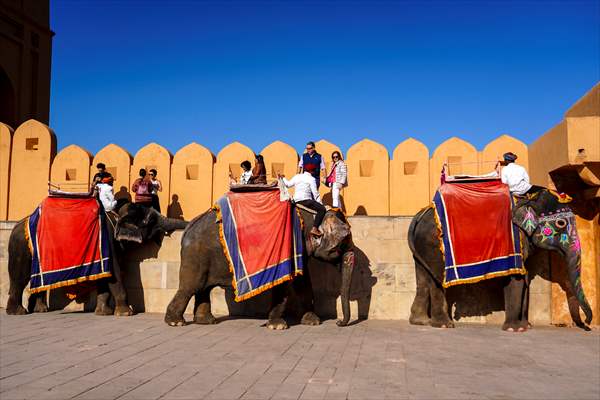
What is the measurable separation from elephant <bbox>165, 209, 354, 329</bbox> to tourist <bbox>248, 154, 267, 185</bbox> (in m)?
1.41

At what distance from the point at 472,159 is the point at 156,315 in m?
6.00

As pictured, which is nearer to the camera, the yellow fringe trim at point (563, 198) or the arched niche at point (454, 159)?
the yellow fringe trim at point (563, 198)

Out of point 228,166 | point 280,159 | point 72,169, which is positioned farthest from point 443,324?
point 72,169

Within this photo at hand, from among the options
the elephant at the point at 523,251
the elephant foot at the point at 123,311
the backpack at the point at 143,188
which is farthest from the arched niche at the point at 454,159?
the elephant foot at the point at 123,311

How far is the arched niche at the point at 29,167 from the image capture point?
11.0 m

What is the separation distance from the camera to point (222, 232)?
7.99 m

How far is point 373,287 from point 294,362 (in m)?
3.53

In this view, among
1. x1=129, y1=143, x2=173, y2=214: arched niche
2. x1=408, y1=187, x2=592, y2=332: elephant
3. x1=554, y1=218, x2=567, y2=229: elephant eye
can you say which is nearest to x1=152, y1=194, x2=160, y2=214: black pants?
x1=129, y1=143, x2=173, y2=214: arched niche

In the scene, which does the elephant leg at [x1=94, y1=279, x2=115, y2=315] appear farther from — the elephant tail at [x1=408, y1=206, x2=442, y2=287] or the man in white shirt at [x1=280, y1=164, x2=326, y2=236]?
the elephant tail at [x1=408, y1=206, x2=442, y2=287]

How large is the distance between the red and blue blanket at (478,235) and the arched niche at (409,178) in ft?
6.41

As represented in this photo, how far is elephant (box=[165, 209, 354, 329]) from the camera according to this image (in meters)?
7.93

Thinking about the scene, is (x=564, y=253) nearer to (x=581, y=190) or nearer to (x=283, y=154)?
(x=581, y=190)

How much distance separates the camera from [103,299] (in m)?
9.08

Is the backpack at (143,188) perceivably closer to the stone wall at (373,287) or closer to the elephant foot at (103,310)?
the stone wall at (373,287)
